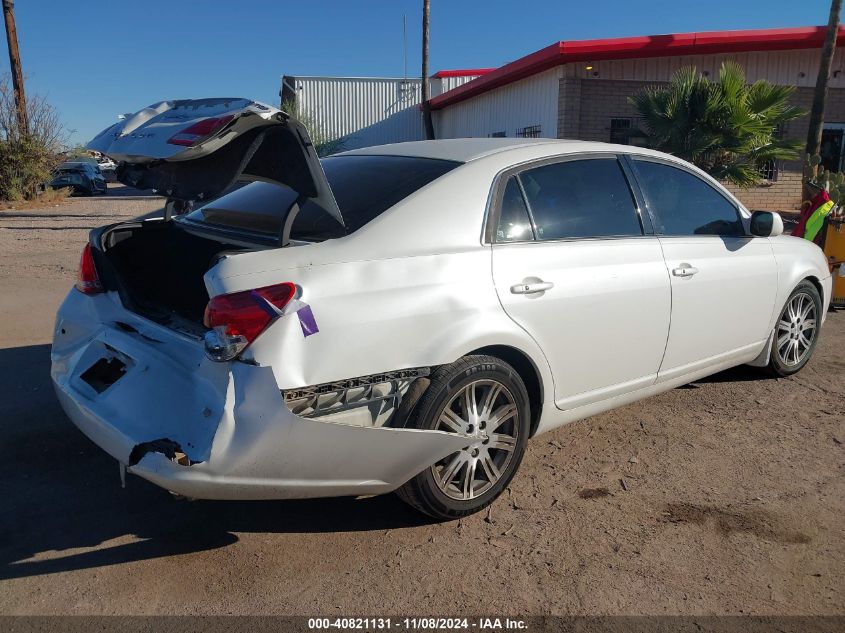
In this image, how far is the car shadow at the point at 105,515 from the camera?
3.13 metres

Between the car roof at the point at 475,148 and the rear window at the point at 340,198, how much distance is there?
9cm

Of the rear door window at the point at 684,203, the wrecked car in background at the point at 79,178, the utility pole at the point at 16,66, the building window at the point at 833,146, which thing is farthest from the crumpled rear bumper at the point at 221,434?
the wrecked car in background at the point at 79,178

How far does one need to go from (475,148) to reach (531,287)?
877 millimetres

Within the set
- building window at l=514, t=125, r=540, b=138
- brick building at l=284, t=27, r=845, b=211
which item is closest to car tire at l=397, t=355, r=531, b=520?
brick building at l=284, t=27, r=845, b=211

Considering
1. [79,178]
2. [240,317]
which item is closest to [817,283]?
[240,317]

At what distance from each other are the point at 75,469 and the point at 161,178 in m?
1.62

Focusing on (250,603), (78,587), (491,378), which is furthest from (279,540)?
(491,378)

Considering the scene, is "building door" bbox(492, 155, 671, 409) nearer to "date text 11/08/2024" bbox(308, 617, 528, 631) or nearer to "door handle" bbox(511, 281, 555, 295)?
"door handle" bbox(511, 281, 555, 295)

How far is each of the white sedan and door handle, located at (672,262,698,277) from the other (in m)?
0.02

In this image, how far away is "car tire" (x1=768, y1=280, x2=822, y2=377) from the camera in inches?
206

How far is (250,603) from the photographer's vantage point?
9.23 ft

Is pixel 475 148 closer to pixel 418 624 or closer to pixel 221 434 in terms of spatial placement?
pixel 221 434

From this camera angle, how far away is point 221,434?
275 cm

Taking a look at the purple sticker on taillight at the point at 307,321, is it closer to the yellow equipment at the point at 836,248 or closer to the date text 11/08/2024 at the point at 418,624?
the date text 11/08/2024 at the point at 418,624
